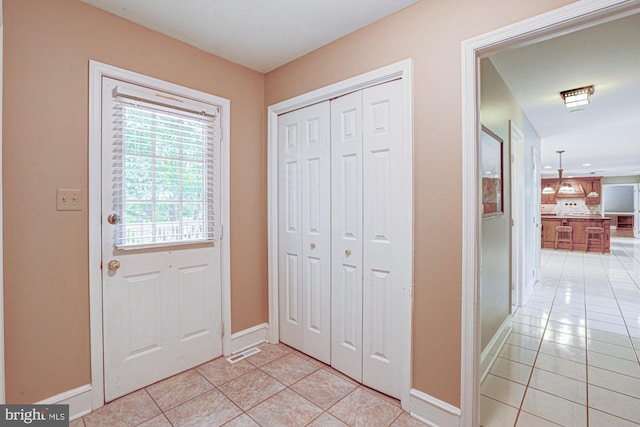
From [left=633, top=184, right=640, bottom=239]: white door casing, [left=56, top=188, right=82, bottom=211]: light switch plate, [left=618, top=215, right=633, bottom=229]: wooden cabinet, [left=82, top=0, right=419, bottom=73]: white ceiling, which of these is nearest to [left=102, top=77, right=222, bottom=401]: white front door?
[left=56, top=188, right=82, bottom=211]: light switch plate

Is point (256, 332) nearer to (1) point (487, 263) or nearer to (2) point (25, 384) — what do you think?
(2) point (25, 384)

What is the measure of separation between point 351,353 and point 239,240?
4.21 ft

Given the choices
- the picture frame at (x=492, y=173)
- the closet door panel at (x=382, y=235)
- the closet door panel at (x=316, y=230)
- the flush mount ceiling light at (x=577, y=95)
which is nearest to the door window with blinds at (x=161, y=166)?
the closet door panel at (x=316, y=230)

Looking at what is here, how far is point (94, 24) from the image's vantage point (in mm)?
1772

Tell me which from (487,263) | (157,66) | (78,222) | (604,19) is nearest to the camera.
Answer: (604,19)

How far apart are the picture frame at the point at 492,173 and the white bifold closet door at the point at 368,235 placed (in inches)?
32.0

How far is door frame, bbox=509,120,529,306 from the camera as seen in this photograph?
3398mm

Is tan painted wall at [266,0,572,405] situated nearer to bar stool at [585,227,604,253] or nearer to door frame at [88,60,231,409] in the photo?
door frame at [88,60,231,409]

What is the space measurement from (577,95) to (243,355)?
4.06 m

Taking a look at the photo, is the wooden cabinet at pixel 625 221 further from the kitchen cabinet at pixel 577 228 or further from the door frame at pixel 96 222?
the door frame at pixel 96 222

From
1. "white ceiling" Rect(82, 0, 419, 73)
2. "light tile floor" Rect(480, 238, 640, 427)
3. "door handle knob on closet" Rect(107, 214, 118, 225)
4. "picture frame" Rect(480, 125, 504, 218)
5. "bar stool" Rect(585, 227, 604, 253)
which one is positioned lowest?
"light tile floor" Rect(480, 238, 640, 427)

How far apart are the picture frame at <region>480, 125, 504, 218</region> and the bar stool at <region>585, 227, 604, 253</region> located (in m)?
6.80

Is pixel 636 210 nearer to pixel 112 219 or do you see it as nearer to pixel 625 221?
pixel 625 221

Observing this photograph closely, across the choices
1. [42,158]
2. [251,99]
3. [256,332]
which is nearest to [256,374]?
[256,332]
